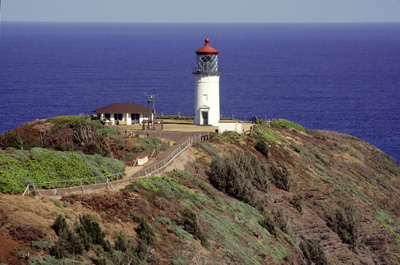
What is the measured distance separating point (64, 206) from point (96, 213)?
1.36 meters

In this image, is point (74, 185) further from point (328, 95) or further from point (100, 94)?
point (328, 95)

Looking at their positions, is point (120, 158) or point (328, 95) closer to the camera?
point (120, 158)

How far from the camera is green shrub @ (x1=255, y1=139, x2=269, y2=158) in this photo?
5328 cm

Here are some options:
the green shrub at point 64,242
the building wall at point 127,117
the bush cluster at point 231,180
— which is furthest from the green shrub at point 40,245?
the building wall at point 127,117

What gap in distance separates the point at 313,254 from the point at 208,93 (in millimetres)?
22143

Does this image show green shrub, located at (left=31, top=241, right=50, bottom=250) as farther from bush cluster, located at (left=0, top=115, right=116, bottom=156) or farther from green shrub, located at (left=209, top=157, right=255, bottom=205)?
green shrub, located at (left=209, top=157, right=255, bottom=205)

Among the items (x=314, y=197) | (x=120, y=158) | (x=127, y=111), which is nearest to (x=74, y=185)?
(x=120, y=158)

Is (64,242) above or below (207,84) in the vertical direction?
below

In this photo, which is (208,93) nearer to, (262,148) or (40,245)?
(262,148)

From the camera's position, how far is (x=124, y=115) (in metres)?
61.8

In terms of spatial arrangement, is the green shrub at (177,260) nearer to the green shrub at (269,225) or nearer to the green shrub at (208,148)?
the green shrub at (269,225)

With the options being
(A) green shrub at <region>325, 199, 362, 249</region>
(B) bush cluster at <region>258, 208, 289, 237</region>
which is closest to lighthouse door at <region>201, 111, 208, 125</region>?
(A) green shrub at <region>325, 199, 362, 249</region>

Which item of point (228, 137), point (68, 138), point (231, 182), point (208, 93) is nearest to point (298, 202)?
point (231, 182)

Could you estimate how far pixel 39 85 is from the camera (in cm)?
14688
